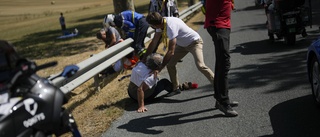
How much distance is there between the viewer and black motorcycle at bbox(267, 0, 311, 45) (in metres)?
9.90

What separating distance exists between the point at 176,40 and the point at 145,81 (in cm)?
81

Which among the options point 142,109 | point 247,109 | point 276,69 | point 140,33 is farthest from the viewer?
point 140,33

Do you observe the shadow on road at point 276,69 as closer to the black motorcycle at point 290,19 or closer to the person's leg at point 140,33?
the black motorcycle at point 290,19

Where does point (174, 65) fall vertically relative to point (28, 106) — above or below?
below

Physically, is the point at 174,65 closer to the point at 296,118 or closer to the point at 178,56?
the point at 178,56

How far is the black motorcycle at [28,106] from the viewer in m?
3.01

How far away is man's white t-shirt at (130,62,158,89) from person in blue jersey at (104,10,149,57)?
296 centimetres

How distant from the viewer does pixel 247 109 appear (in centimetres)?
586

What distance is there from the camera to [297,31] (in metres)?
9.87

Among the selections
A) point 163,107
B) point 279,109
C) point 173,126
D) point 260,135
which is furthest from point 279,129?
point 163,107

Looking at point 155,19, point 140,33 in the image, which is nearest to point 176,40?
point 155,19

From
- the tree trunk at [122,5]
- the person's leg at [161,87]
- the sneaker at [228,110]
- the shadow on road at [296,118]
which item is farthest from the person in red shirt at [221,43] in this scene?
the tree trunk at [122,5]

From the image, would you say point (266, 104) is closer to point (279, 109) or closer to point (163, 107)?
point (279, 109)

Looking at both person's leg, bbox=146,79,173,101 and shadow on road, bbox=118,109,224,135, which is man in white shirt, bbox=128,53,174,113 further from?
shadow on road, bbox=118,109,224,135
